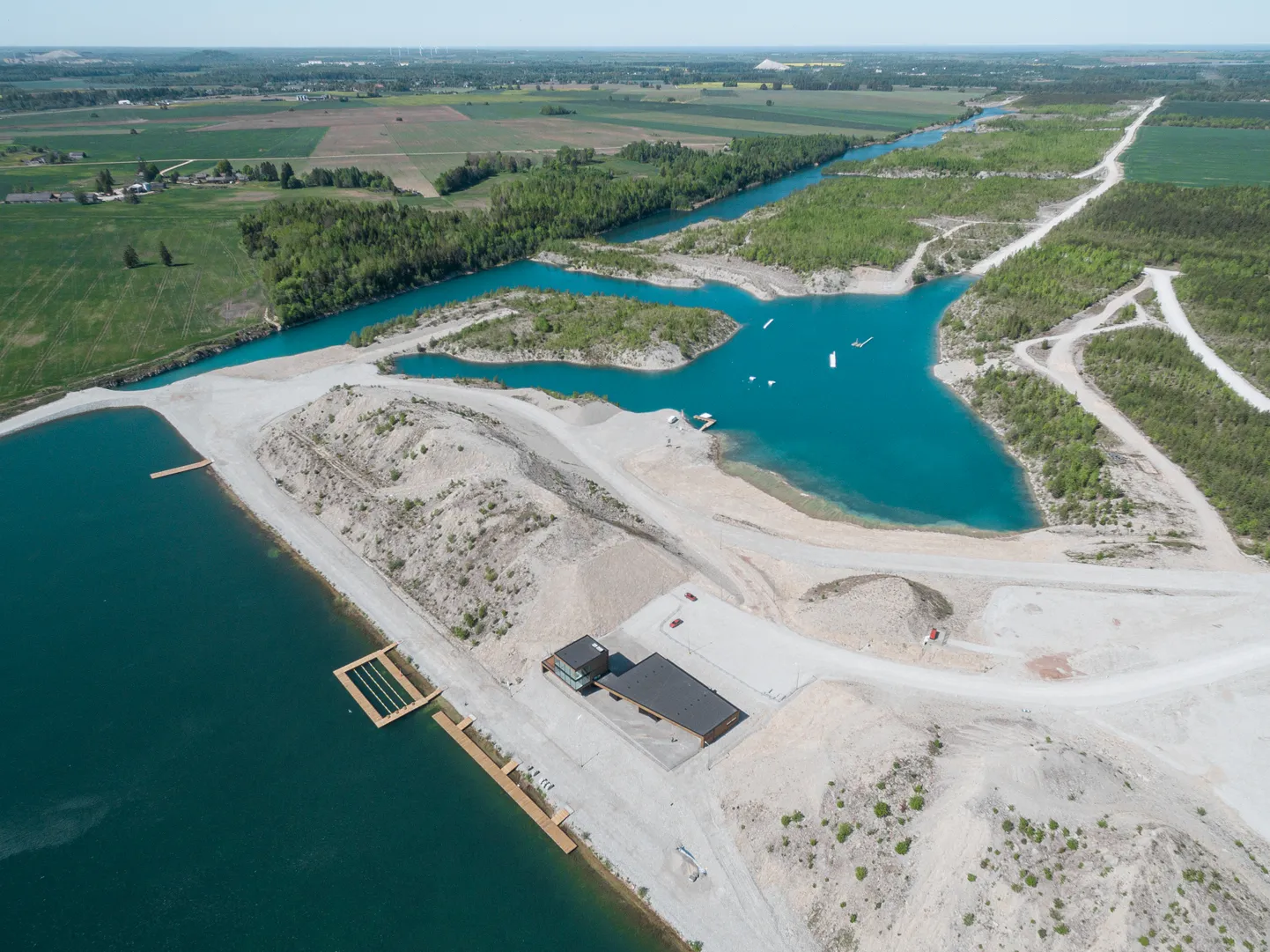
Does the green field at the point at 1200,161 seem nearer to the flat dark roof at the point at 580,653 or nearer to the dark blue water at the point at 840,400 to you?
the dark blue water at the point at 840,400

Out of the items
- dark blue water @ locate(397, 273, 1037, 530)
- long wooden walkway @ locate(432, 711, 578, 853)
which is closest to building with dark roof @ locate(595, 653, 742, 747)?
long wooden walkway @ locate(432, 711, 578, 853)

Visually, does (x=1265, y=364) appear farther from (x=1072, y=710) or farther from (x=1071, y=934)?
(x=1071, y=934)

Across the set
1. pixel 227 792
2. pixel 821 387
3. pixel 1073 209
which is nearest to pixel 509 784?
pixel 227 792

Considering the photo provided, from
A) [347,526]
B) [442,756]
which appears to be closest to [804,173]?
[347,526]

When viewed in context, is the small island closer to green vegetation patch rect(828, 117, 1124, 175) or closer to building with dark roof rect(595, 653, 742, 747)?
building with dark roof rect(595, 653, 742, 747)

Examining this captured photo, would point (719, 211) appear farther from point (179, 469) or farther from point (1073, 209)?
point (179, 469)

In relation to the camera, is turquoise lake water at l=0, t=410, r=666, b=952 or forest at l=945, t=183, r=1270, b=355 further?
forest at l=945, t=183, r=1270, b=355

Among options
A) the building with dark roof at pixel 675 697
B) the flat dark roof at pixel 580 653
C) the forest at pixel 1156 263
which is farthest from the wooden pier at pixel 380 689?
the forest at pixel 1156 263
